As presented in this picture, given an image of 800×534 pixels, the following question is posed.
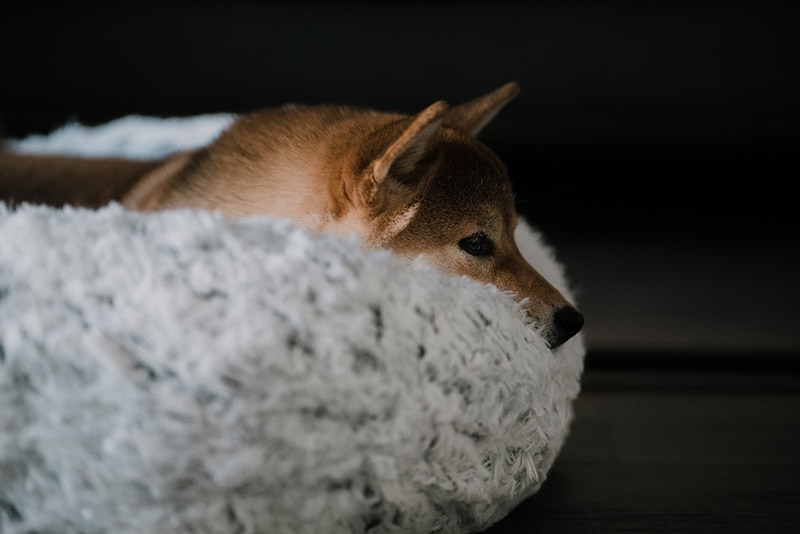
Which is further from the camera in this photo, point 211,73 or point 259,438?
point 211,73

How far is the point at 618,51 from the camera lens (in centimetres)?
195

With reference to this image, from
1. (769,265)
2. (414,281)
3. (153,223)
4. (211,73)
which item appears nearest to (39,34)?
(211,73)

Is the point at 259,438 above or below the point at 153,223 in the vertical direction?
below

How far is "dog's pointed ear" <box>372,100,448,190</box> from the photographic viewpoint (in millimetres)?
772

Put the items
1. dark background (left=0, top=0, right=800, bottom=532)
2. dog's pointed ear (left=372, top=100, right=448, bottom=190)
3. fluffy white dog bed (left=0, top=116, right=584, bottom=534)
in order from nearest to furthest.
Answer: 1. fluffy white dog bed (left=0, top=116, right=584, bottom=534)
2. dog's pointed ear (left=372, top=100, right=448, bottom=190)
3. dark background (left=0, top=0, right=800, bottom=532)

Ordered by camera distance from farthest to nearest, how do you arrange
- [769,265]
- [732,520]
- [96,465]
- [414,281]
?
[769,265] → [732,520] → [414,281] → [96,465]

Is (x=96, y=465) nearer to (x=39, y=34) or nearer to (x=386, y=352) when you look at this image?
(x=386, y=352)

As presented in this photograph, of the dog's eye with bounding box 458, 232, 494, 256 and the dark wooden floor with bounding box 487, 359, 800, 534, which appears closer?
the dark wooden floor with bounding box 487, 359, 800, 534

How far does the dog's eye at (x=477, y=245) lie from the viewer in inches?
35.9

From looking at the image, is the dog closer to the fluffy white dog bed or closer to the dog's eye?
the dog's eye

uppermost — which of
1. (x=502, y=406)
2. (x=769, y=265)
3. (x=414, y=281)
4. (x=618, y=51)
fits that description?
→ (x=618, y=51)

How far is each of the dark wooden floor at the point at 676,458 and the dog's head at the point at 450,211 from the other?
178mm

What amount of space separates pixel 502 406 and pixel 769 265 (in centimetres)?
130

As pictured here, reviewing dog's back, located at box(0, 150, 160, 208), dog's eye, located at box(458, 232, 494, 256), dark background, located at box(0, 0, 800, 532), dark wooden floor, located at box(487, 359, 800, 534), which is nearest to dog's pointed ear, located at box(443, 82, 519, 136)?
dog's eye, located at box(458, 232, 494, 256)
